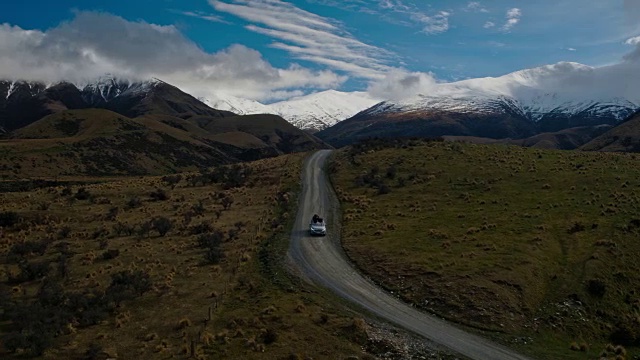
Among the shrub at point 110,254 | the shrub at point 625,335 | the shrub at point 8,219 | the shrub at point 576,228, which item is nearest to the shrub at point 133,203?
the shrub at point 8,219

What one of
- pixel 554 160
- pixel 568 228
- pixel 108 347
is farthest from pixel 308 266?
pixel 554 160

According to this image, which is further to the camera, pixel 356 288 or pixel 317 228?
pixel 317 228

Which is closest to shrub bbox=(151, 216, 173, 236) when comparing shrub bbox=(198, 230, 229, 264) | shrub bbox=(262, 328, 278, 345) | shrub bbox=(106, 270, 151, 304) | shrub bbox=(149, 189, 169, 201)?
shrub bbox=(198, 230, 229, 264)

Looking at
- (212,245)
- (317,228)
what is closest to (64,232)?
(212,245)

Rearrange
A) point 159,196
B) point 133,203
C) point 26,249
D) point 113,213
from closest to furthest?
point 26,249 → point 113,213 → point 133,203 → point 159,196

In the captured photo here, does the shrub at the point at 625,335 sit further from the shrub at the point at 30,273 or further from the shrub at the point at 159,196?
the shrub at the point at 159,196

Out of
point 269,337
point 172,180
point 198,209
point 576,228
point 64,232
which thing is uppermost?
point 172,180

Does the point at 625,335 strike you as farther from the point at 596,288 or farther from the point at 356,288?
the point at 356,288
